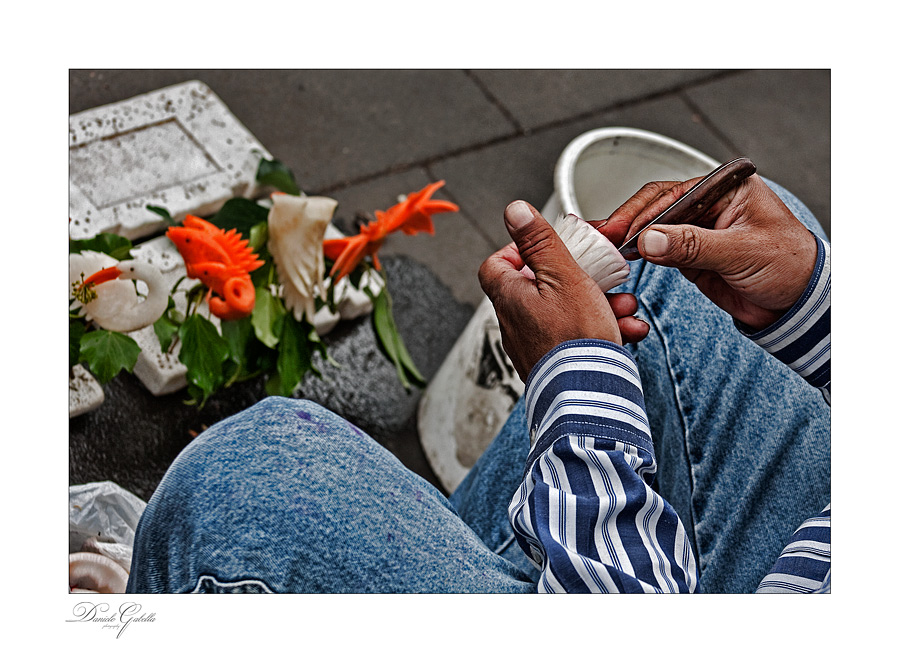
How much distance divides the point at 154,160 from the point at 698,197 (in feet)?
1.67

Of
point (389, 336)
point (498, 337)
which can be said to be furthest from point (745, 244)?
point (389, 336)

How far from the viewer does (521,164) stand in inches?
35.4

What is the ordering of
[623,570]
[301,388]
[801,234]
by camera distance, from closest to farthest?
[623,570] < [801,234] < [301,388]

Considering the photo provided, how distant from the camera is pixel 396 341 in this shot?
81 cm

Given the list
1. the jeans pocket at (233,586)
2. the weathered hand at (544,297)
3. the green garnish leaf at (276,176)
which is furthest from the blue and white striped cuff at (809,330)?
the green garnish leaf at (276,176)

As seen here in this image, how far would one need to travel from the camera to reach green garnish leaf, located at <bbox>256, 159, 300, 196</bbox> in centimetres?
79

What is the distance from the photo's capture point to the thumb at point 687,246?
0.47 metres

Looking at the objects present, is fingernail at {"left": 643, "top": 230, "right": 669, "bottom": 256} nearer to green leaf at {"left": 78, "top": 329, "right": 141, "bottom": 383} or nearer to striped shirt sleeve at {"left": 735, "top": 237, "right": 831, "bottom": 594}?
striped shirt sleeve at {"left": 735, "top": 237, "right": 831, "bottom": 594}

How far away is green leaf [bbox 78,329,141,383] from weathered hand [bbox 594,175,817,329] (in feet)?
1.27

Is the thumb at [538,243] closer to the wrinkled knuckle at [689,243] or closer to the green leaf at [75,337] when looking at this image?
the wrinkled knuckle at [689,243]

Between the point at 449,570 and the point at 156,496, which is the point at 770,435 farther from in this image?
the point at 156,496

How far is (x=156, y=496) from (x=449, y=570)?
0.19 m

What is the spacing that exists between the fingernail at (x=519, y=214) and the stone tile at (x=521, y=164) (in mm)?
334
